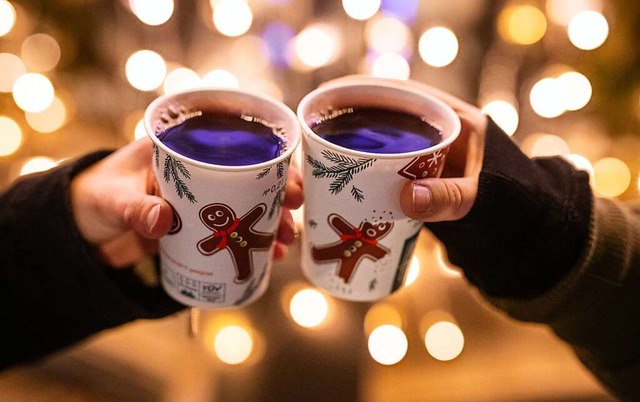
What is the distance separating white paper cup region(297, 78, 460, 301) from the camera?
2.46ft

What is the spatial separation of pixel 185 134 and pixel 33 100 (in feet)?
4.36

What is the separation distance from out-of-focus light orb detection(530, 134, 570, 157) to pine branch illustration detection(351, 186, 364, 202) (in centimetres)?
133

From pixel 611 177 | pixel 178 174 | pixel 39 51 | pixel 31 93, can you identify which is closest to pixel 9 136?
pixel 31 93

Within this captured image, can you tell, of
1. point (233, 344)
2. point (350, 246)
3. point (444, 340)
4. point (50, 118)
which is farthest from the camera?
point (50, 118)

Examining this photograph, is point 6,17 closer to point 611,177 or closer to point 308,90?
point 308,90

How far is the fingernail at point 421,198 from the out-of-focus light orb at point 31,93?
4.98ft

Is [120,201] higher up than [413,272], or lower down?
higher up

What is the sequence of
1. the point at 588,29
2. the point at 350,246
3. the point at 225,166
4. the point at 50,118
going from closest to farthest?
the point at 225,166 → the point at 350,246 → the point at 588,29 → the point at 50,118

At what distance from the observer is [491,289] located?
0.93 meters

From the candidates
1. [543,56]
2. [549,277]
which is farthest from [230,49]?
[549,277]

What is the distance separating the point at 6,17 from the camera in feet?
6.07

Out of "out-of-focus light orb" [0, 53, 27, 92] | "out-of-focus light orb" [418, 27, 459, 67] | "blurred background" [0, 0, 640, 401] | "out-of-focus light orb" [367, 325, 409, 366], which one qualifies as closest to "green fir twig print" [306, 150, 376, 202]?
"blurred background" [0, 0, 640, 401]

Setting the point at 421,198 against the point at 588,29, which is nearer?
the point at 421,198

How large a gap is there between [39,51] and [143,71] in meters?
0.32
